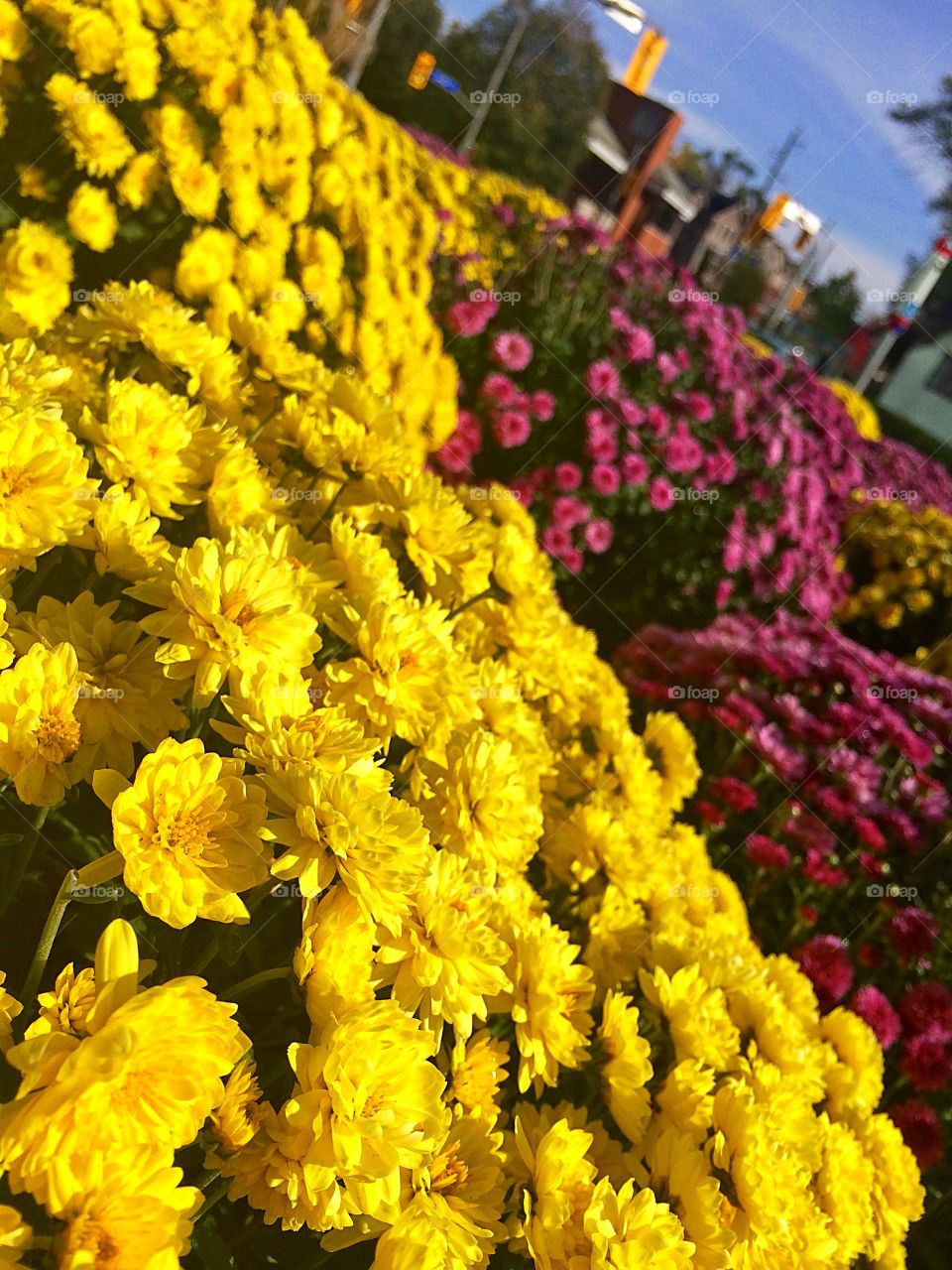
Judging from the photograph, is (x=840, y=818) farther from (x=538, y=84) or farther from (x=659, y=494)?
(x=538, y=84)

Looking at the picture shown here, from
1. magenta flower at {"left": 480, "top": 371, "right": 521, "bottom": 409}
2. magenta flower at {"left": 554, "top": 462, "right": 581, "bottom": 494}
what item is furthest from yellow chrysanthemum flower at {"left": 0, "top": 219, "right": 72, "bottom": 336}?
magenta flower at {"left": 554, "top": 462, "right": 581, "bottom": 494}

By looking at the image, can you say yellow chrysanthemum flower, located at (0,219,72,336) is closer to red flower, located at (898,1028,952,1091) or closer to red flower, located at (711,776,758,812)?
red flower, located at (711,776,758,812)

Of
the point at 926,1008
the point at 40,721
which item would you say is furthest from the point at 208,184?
the point at 926,1008

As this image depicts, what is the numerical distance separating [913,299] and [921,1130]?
39.3 feet

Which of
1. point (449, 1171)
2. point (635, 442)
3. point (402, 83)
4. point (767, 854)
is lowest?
point (767, 854)

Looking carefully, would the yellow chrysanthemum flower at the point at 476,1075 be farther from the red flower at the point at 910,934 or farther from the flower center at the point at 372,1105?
the red flower at the point at 910,934

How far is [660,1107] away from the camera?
139 centimetres

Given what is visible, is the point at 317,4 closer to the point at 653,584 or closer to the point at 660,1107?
the point at 653,584

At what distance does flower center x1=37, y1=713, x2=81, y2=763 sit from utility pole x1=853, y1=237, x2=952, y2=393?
10469 millimetres

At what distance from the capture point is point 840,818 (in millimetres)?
3336

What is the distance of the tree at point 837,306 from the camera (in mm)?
33969

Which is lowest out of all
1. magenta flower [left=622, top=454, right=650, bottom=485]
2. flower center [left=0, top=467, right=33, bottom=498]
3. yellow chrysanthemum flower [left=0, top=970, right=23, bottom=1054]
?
yellow chrysanthemum flower [left=0, top=970, right=23, bottom=1054]

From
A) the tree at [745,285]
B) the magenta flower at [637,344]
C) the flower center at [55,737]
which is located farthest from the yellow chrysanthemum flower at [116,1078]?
the tree at [745,285]

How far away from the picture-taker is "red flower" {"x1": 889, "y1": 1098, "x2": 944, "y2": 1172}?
8.52 feet
